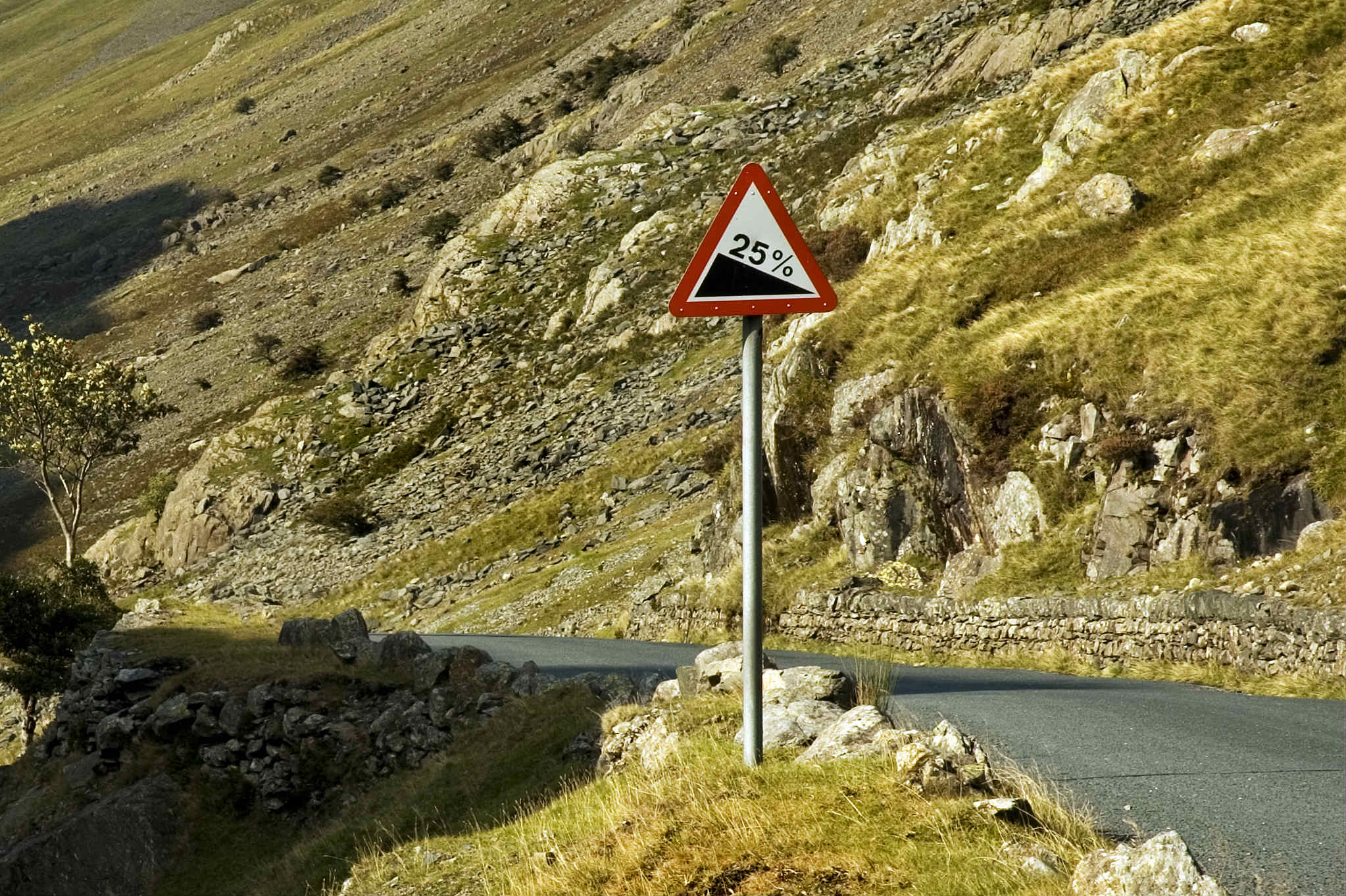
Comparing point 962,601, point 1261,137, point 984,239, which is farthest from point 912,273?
point 962,601

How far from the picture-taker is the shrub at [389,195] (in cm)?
9506

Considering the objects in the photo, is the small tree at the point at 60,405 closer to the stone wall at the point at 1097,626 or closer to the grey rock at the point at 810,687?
the stone wall at the point at 1097,626

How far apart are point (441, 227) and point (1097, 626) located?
71.6 m

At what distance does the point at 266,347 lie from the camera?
74875mm

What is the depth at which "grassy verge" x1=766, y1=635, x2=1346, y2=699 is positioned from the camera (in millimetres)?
12117

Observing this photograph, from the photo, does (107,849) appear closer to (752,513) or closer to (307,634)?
(307,634)

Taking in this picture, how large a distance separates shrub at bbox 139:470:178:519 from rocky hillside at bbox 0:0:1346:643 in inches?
32.7

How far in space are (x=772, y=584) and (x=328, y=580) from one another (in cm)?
2580

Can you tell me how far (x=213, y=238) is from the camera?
11050 cm

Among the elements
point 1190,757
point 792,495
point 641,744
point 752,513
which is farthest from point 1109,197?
point 752,513

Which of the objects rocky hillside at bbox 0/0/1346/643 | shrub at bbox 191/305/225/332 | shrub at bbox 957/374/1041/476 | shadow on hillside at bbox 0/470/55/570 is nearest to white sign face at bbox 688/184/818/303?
rocky hillside at bbox 0/0/1346/643

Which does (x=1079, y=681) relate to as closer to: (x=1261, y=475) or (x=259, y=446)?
(x=1261, y=475)

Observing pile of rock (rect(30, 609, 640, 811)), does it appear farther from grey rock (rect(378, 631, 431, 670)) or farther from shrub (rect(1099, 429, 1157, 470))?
shrub (rect(1099, 429, 1157, 470))

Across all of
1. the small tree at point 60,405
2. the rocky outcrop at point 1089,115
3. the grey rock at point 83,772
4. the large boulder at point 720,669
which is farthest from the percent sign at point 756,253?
the small tree at point 60,405
